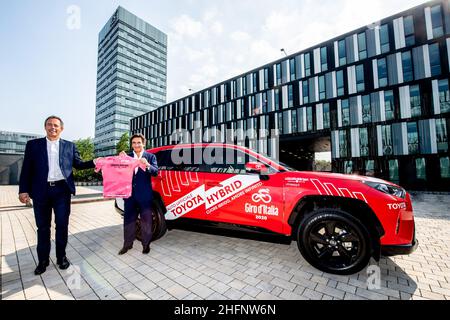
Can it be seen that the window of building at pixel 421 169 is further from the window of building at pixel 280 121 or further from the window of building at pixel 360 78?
the window of building at pixel 280 121

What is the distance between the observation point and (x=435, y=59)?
16.7 m

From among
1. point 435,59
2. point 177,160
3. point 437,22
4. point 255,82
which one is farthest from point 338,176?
point 255,82

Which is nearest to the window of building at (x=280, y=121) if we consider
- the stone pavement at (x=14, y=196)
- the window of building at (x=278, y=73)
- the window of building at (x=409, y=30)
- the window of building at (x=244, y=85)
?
the window of building at (x=278, y=73)

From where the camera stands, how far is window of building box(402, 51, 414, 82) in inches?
691

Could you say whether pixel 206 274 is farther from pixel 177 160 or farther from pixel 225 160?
pixel 177 160

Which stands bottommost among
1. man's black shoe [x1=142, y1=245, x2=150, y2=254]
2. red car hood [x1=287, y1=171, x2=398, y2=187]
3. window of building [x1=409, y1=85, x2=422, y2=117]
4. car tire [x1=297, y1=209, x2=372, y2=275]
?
man's black shoe [x1=142, y1=245, x2=150, y2=254]

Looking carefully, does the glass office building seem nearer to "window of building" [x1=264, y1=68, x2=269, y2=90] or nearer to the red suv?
"window of building" [x1=264, y1=68, x2=269, y2=90]

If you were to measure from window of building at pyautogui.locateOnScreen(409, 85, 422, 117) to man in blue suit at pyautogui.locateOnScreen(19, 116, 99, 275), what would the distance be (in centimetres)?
2391

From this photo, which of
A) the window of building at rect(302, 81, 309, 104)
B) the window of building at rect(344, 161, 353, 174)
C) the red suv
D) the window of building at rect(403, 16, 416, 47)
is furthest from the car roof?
the window of building at rect(403, 16, 416, 47)

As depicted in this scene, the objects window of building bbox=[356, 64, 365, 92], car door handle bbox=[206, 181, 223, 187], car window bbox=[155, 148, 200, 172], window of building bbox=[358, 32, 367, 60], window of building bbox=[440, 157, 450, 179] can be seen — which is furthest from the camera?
window of building bbox=[356, 64, 365, 92]

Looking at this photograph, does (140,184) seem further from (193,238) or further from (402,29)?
(402,29)

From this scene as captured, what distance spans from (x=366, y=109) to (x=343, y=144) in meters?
3.84

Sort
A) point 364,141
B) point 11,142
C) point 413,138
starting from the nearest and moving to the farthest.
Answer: point 413,138, point 364,141, point 11,142
